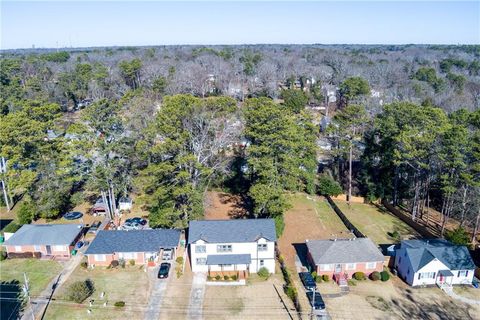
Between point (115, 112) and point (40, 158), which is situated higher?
point (115, 112)

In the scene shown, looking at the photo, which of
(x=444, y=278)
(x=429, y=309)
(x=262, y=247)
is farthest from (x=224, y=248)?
(x=444, y=278)

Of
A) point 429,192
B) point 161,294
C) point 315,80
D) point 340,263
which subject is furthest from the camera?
point 315,80

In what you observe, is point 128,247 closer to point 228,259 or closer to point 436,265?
point 228,259

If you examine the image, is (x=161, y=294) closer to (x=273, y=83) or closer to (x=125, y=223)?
(x=125, y=223)

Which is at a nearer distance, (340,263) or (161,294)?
(161,294)

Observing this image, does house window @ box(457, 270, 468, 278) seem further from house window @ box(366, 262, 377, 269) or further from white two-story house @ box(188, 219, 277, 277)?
white two-story house @ box(188, 219, 277, 277)

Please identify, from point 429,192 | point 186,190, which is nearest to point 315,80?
point 429,192
